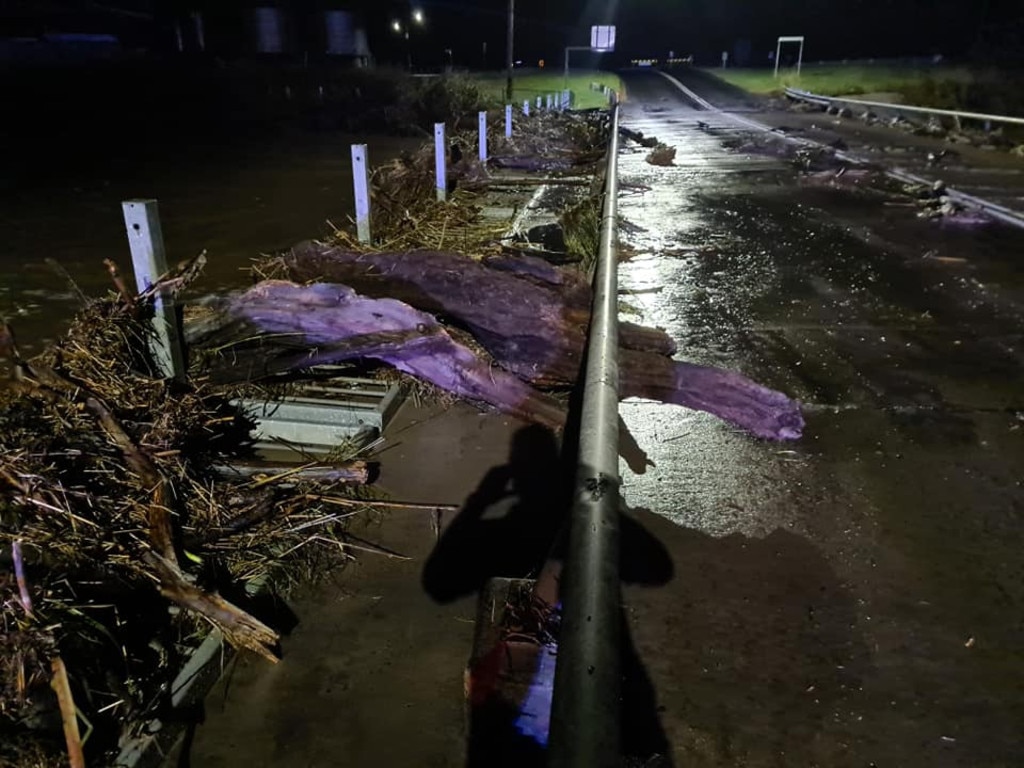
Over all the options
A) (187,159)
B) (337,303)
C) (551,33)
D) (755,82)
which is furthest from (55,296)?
(551,33)

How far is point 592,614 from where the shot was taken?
2316 millimetres

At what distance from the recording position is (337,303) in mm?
4551

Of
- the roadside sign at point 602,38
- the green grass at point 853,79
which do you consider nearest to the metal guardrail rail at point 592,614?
the green grass at point 853,79

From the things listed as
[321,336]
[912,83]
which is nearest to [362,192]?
[321,336]

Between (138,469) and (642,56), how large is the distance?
98769 millimetres

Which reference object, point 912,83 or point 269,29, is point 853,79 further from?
point 269,29

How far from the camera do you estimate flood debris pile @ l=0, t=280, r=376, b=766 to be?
90.6 inches

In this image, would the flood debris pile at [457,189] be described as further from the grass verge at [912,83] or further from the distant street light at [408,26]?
the distant street light at [408,26]

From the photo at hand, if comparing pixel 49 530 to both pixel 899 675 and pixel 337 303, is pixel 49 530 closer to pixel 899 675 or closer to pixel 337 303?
pixel 337 303

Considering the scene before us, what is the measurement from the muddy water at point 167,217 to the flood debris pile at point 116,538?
3.34 m

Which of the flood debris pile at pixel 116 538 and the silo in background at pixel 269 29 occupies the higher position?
the silo in background at pixel 269 29

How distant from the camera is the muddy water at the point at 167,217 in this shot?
802 centimetres

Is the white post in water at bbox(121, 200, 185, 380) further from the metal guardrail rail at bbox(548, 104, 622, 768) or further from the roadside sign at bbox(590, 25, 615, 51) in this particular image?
the roadside sign at bbox(590, 25, 615, 51)

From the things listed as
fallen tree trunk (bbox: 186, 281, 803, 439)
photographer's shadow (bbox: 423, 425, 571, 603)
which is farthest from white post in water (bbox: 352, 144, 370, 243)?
photographer's shadow (bbox: 423, 425, 571, 603)
